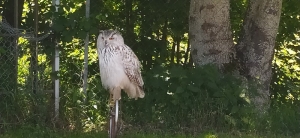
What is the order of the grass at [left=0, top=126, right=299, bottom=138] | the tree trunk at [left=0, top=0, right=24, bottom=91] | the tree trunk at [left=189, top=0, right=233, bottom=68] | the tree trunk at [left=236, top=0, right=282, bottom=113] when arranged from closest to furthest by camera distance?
the grass at [left=0, top=126, right=299, bottom=138], the tree trunk at [left=0, top=0, right=24, bottom=91], the tree trunk at [left=189, top=0, right=233, bottom=68], the tree trunk at [left=236, top=0, right=282, bottom=113]

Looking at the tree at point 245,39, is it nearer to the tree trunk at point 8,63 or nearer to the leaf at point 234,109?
the leaf at point 234,109

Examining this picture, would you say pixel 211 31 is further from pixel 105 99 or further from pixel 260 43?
pixel 105 99

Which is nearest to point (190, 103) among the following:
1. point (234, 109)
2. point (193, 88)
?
point (193, 88)

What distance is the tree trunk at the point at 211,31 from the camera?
7.51 metres

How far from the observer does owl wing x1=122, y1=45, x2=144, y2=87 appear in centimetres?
575

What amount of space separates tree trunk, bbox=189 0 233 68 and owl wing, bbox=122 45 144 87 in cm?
182

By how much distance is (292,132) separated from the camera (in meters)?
7.02

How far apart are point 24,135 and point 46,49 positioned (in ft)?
3.94

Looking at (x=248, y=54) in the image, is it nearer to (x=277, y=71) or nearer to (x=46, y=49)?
(x=277, y=71)

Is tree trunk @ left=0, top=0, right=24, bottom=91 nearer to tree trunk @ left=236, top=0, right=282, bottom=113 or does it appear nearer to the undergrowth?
the undergrowth

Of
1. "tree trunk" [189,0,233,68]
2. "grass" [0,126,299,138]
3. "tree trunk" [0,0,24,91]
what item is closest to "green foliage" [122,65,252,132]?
"grass" [0,126,299,138]

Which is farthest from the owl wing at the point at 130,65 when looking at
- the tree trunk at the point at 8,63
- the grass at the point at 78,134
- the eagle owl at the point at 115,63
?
the tree trunk at the point at 8,63

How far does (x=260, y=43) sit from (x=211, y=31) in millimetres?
756

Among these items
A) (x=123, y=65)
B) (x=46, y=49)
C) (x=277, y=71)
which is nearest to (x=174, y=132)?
(x=123, y=65)
